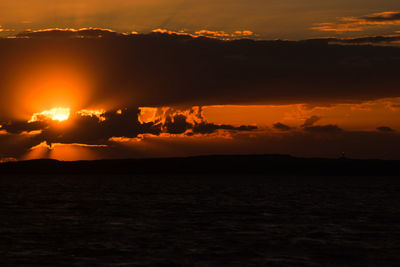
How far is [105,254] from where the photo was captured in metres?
48.9

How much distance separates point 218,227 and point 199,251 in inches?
687

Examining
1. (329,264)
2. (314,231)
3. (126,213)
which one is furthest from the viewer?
(126,213)

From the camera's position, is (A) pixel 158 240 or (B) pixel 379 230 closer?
(A) pixel 158 240

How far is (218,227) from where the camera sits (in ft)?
223

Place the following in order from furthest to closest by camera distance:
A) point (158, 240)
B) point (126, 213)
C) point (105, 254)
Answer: point (126, 213) → point (158, 240) → point (105, 254)

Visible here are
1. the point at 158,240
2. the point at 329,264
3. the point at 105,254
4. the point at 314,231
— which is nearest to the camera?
the point at 329,264

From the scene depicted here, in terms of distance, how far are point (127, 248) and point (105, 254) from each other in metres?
3.14

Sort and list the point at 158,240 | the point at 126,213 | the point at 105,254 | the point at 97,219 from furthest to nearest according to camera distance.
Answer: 1. the point at 126,213
2. the point at 97,219
3. the point at 158,240
4. the point at 105,254

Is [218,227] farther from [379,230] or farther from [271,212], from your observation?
[271,212]

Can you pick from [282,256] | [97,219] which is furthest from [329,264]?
[97,219]

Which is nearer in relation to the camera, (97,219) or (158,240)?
(158,240)

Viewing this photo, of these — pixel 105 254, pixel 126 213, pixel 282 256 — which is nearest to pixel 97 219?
pixel 126 213

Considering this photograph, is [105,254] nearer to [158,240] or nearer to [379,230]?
[158,240]

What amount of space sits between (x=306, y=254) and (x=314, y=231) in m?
15.2
